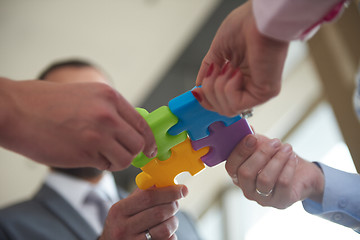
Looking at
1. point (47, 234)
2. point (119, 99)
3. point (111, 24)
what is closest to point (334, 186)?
point (119, 99)

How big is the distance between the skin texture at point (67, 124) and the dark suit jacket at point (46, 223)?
0.55 meters

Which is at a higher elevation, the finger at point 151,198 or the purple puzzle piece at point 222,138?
the purple puzzle piece at point 222,138

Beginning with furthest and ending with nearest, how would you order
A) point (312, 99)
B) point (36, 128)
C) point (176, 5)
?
point (312, 99), point (176, 5), point (36, 128)

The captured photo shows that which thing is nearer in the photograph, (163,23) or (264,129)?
(163,23)

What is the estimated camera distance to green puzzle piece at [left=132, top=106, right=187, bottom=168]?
0.47 meters

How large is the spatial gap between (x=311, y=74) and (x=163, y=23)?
0.88 meters

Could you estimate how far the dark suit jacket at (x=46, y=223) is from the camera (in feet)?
2.88

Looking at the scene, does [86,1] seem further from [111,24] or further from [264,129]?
[264,129]

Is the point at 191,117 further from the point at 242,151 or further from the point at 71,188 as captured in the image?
the point at 71,188

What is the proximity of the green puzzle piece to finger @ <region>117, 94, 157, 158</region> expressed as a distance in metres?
0.03

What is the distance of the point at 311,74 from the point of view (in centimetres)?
172

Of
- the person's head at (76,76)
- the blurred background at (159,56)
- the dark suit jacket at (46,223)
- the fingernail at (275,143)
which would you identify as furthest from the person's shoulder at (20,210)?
the blurred background at (159,56)

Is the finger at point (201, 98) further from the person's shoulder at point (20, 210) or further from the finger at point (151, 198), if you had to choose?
the person's shoulder at point (20, 210)

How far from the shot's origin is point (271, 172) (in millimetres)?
496
